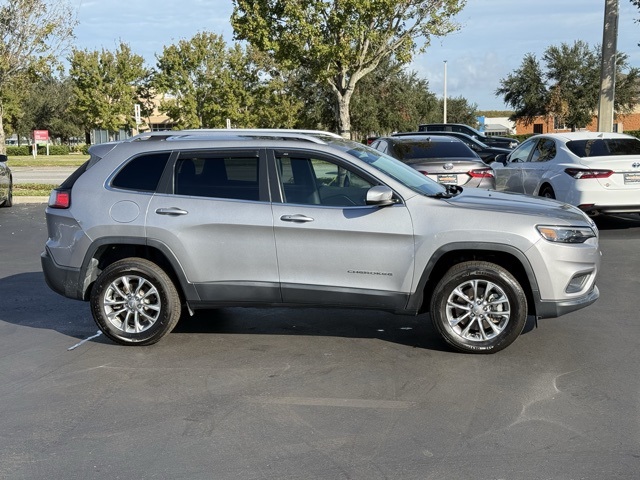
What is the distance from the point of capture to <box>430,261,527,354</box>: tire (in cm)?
615

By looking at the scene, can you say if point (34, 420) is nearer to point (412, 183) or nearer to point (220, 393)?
point (220, 393)

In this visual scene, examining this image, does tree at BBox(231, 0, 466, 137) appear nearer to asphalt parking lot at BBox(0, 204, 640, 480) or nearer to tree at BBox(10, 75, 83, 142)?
asphalt parking lot at BBox(0, 204, 640, 480)

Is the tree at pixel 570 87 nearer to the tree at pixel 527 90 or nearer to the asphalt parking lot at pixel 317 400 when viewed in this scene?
the tree at pixel 527 90

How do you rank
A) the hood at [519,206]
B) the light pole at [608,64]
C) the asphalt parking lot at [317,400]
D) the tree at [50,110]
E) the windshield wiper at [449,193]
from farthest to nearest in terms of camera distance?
the tree at [50,110] → the light pole at [608,64] → the windshield wiper at [449,193] → the hood at [519,206] → the asphalt parking lot at [317,400]

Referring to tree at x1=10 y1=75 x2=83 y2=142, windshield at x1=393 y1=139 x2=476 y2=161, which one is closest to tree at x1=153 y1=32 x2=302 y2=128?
tree at x1=10 y1=75 x2=83 y2=142

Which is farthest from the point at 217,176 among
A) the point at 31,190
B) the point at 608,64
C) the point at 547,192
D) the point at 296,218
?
the point at 31,190

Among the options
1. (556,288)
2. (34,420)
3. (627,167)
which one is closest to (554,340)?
(556,288)

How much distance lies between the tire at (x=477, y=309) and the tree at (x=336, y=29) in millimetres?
25642

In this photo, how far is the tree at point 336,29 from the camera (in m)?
31.2

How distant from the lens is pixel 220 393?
17.9 feet

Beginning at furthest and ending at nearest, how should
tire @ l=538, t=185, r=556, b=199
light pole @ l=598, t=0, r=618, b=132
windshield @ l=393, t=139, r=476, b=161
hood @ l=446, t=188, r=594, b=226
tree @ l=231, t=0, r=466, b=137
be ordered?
tree @ l=231, t=0, r=466, b=137, light pole @ l=598, t=0, r=618, b=132, tire @ l=538, t=185, r=556, b=199, windshield @ l=393, t=139, r=476, b=161, hood @ l=446, t=188, r=594, b=226

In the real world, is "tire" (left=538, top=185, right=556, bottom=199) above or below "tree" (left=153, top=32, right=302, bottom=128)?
below

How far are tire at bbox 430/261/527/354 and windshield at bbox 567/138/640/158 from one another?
7318 mm

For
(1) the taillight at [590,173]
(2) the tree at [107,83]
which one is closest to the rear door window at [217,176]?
(1) the taillight at [590,173]
